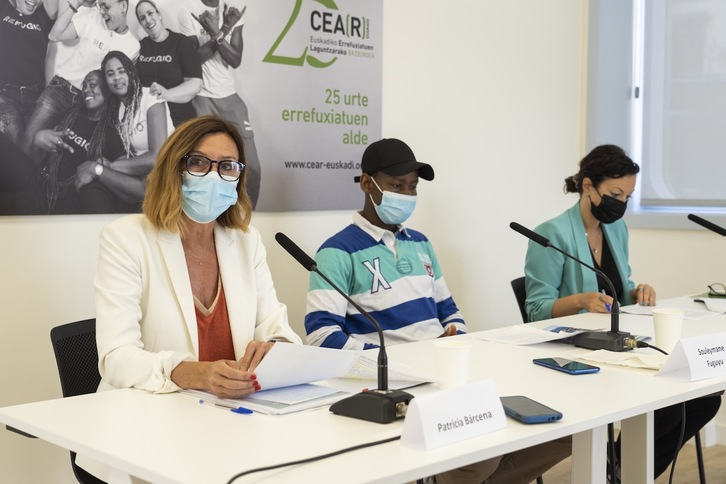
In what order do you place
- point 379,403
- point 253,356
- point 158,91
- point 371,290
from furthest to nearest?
point 371,290 < point 158,91 < point 253,356 < point 379,403

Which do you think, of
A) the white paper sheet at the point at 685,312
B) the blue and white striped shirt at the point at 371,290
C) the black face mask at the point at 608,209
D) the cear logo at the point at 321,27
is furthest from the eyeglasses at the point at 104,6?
the white paper sheet at the point at 685,312

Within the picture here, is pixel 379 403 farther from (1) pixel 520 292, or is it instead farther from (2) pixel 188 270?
(1) pixel 520 292

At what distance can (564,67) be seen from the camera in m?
4.35

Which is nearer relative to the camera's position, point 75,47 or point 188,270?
point 188,270

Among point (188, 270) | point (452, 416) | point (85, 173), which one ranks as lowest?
point (452, 416)

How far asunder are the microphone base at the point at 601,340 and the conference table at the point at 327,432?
18 centimetres

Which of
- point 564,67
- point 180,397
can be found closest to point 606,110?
point 564,67

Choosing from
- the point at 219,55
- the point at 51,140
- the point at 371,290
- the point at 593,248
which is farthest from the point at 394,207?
the point at 51,140

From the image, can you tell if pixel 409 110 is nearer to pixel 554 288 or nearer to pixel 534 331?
pixel 554 288

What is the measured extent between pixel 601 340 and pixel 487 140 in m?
1.79

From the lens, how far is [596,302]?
2.95 m

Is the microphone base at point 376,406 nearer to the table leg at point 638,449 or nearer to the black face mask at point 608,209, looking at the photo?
the table leg at point 638,449

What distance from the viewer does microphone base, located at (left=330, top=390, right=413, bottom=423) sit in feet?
5.24

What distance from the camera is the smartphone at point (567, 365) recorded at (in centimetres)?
203
